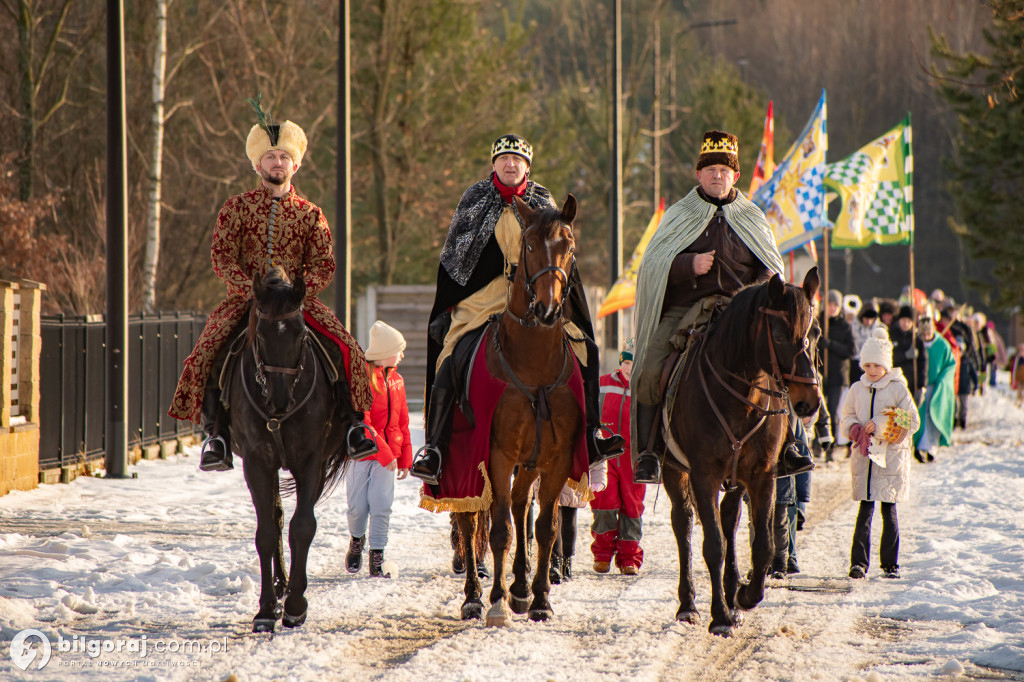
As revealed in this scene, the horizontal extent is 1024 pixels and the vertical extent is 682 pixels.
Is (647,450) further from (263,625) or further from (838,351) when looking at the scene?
(838,351)

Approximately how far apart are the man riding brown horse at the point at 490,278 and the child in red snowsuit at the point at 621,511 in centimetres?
105

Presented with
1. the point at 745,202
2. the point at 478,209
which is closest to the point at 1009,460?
the point at 745,202

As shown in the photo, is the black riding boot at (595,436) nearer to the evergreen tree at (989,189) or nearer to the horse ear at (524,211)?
the horse ear at (524,211)

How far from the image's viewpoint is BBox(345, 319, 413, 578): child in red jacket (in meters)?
8.19

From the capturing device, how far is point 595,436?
7242 mm

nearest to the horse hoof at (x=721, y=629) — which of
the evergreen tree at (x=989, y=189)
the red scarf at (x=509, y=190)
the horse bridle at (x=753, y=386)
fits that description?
the horse bridle at (x=753, y=386)

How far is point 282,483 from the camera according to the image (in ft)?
24.6

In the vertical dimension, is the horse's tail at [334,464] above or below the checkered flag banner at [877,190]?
below

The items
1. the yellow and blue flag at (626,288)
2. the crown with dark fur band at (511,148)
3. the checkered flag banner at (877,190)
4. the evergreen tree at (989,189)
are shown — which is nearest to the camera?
the crown with dark fur band at (511,148)

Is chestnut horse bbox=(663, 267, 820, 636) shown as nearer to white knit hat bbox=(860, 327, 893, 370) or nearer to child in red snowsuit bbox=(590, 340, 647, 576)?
child in red snowsuit bbox=(590, 340, 647, 576)

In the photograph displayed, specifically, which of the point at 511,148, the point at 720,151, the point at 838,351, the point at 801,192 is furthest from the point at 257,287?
the point at 801,192

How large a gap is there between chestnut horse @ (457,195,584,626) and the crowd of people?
0.27 meters

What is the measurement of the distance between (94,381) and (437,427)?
7221mm

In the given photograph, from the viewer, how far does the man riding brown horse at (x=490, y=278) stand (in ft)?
23.7
